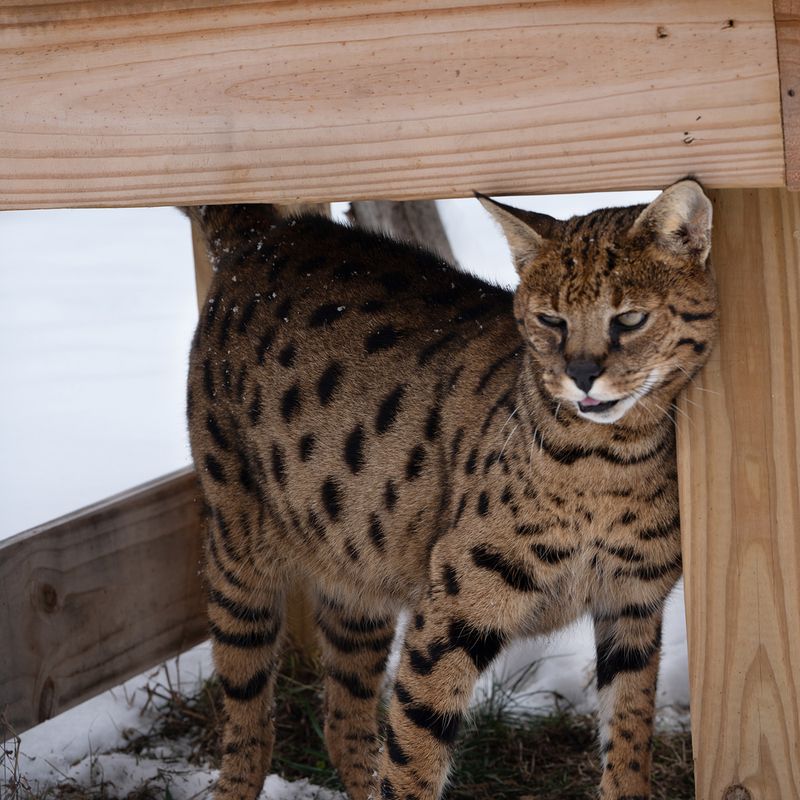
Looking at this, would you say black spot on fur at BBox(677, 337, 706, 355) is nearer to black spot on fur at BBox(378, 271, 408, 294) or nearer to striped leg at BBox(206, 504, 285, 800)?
black spot on fur at BBox(378, 271, 408, 294)

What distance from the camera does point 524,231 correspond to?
9.96 ft

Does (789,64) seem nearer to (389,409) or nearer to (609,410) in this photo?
(609,410)

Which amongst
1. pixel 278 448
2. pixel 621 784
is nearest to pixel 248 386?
pixel 278 448

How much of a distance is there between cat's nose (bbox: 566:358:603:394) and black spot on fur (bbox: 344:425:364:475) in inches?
38.2

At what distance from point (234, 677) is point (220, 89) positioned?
2.00 m

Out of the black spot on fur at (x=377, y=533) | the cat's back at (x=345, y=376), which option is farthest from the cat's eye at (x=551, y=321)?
the black spot on fur at (x=377, y=533)

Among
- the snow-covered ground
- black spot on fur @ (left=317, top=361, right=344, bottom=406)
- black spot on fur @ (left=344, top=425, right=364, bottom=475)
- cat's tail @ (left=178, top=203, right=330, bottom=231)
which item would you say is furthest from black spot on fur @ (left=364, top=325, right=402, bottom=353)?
the snow-covered ground

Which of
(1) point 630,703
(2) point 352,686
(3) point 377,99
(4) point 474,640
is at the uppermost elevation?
(3) point 377,99

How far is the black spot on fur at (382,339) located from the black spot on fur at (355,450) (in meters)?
0.23

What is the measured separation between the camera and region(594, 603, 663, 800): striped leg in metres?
3.46

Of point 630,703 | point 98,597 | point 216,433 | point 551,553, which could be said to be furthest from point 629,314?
point 98,597

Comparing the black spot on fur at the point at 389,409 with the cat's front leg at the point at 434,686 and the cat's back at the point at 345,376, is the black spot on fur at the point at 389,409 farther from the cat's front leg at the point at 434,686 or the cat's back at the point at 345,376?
the cat's front leg at the point at 434,686

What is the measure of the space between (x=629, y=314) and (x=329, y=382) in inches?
45.2

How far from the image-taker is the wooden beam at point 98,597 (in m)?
4.24
